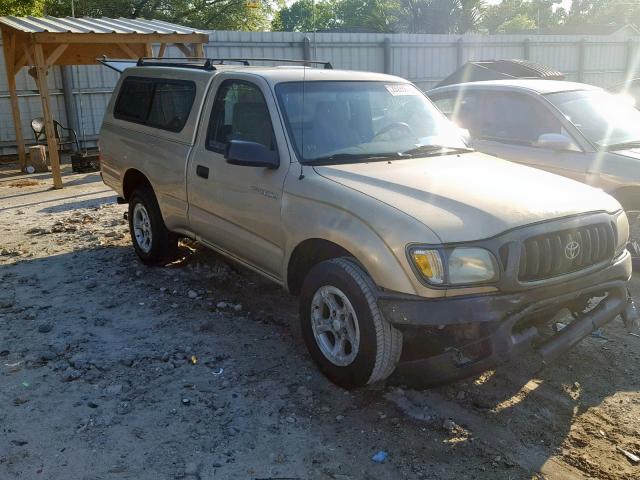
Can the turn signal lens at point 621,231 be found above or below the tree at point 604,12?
below

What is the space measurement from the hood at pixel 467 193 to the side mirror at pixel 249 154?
37 centimetres

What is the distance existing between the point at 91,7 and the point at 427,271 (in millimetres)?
26102

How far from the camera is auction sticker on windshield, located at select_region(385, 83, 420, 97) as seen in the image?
17.0 feet

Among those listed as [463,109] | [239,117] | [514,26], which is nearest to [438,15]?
[514,26]

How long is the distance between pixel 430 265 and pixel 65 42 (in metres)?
9.62

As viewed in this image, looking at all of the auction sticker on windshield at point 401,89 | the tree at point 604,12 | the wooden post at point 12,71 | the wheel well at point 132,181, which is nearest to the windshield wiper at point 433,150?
the auction sticker on windshield at point 401,89

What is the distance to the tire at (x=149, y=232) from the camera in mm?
6180

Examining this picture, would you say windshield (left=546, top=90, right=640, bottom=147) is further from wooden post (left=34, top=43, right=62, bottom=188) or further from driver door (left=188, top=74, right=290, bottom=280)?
wooden post (left=34, top=43, right=62, bottom=188)

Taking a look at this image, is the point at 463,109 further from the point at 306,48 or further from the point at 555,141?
the point at 306,48

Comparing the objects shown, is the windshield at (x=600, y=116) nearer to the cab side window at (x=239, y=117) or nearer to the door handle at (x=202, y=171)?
the cab side window at (x=239, y=117)

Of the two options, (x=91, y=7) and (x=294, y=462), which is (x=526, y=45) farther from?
(x=294, y=462)

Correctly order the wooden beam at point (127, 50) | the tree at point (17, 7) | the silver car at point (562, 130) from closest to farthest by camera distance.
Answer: the silver car at point (562, 130) → the wooden beam at point (127, 50) → the tree at point (17, 7)

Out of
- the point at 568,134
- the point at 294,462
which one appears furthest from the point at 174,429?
the point at 568,134

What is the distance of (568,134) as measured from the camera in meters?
6.46
